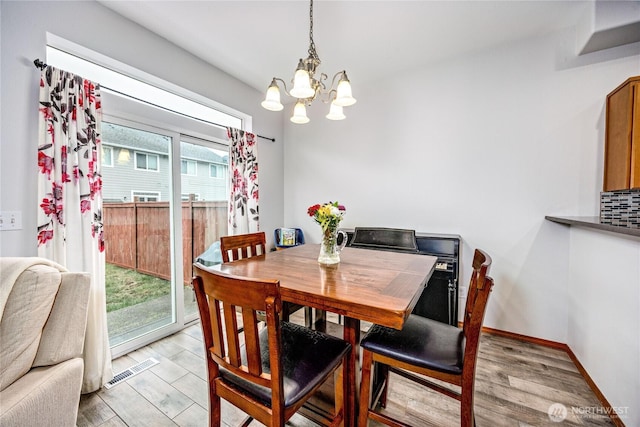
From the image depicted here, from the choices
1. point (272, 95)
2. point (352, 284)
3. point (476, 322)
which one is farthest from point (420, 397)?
point (272, 95)

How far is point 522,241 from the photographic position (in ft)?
7.70

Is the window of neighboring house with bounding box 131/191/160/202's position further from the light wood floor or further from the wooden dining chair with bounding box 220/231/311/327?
the light wood floor

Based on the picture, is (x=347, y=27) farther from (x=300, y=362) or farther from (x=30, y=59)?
(x=300, y=362)

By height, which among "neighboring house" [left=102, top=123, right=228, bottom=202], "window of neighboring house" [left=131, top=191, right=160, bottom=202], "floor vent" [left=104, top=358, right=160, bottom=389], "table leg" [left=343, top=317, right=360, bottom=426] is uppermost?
"neighboring house" [left=102, top=123, right=228, bottom=202]

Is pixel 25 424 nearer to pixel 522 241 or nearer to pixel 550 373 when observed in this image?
pixel 550 373

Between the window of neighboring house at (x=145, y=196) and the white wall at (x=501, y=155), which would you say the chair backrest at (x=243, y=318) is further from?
the white wall at (x=501, y=155)

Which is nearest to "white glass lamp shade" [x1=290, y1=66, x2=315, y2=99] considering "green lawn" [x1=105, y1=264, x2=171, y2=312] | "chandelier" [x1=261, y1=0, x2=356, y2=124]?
"chandelier" [x1=261, y1=0, x2=356, y2=124]

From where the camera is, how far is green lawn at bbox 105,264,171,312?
6.88 ft

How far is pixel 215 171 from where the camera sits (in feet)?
9.62

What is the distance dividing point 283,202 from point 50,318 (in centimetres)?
280

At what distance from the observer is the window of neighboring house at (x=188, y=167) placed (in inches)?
100

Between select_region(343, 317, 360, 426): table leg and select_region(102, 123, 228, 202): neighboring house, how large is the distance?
2096 millimetres

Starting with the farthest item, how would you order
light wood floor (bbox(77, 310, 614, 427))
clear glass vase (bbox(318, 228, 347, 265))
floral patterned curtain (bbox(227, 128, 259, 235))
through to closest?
floral patterned curtain (bbox(227, 128, 259, 235)) < clear glass vase (bbox(318, 228, 347, 265)) < light wood floor (bbox(77, 310, 614, 427))

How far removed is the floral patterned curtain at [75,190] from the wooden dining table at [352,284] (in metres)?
1.01
